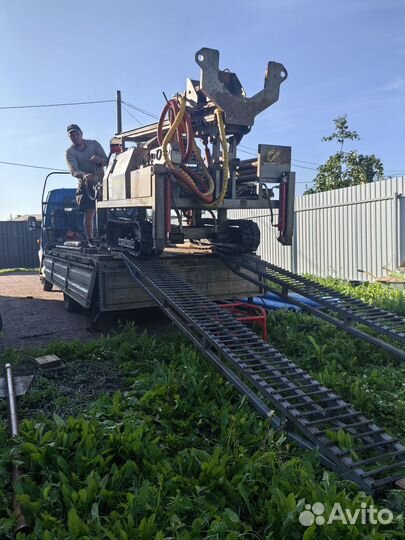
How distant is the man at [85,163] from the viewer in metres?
9.30

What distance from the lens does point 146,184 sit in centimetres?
613

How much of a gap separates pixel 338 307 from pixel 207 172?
7.63ft

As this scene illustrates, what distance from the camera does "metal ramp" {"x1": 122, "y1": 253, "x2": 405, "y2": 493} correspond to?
10.1 feet

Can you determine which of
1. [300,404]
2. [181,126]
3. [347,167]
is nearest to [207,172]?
[181,126]

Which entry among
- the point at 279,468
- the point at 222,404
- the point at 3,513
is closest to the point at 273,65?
the point at 222,404

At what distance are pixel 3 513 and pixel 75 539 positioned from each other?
600 mm

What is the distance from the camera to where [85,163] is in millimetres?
9641

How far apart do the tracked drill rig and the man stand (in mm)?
2105

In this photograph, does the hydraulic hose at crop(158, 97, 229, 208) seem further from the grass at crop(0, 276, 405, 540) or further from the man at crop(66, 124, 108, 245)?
the man at crop(66, 124, 108, 245)

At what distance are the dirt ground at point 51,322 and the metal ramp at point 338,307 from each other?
1504 millimetres

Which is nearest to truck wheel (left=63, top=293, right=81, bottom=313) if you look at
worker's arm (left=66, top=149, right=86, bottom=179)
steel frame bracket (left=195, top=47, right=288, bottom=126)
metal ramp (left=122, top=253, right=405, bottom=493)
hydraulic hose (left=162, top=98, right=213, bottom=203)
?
worker's arm (left=66, top=149, right=86, bottom=179)

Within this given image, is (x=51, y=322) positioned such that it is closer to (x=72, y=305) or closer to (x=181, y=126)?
A: (x=72, y=305)

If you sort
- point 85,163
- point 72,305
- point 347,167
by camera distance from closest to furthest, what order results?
point 72,305 < point 85,163 < point 347,167

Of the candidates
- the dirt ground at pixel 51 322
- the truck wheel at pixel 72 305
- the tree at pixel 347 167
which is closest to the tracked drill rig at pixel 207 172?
the dirt ground at pixel 51 322
